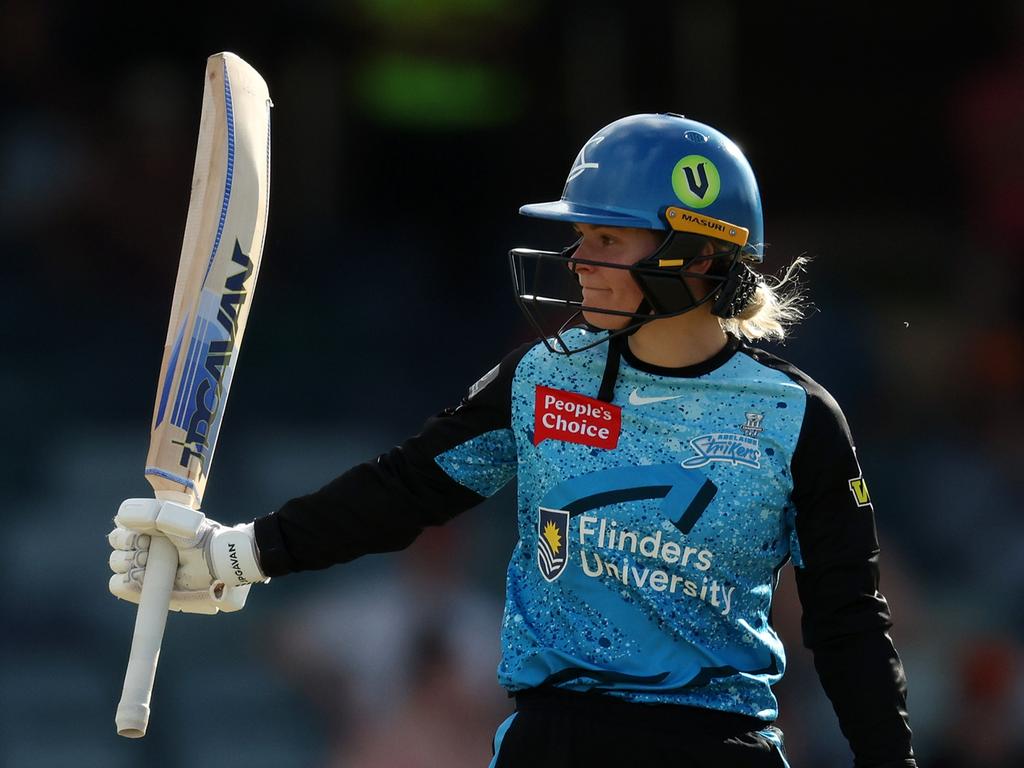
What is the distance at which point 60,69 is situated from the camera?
571 centimetres

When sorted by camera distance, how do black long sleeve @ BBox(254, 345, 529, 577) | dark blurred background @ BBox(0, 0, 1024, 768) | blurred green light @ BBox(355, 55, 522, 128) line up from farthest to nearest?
blurred green light @ BBox(355, 55, 522, 128)
dark blurred background @ BBox(0, 0, 1024, 768)
black long sleeve @ BBox(254, 345, 529, 577)

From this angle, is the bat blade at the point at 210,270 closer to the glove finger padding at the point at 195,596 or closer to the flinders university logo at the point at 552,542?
the glove finger padding at the point at 195,596

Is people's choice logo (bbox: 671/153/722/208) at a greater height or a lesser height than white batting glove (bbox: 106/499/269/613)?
greater

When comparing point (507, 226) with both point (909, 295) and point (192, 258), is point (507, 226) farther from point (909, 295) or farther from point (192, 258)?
point (192, 258)

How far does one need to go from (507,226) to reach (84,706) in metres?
2.51

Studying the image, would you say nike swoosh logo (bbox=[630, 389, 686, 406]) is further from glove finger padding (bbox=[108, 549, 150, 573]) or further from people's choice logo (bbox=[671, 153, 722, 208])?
glove finger padding (bbox=[108, 549, 150, 573])

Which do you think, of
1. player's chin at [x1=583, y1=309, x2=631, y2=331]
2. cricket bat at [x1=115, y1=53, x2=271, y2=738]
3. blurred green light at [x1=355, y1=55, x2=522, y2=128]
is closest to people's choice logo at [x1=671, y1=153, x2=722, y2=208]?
player's chin at [x1=583, y1=309, x2=631, y2=331]

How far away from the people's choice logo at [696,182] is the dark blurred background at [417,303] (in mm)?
2571

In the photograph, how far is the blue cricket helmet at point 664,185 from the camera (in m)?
2.29

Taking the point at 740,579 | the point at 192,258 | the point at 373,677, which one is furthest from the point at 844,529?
the point at 373,677

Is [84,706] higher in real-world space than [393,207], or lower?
lower

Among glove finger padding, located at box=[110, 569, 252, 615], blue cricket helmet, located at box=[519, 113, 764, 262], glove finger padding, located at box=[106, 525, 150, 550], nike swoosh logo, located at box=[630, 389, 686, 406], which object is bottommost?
glove finger padding, located at box=[110, 569, 252, 615]

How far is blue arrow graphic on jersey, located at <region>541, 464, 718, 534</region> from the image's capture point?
2.16 metres

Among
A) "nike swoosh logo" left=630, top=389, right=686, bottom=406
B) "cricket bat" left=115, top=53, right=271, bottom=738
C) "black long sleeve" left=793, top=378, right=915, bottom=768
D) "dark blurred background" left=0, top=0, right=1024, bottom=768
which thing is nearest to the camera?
"black long sleeve" left=793, top=378, right=915, bottom=768
